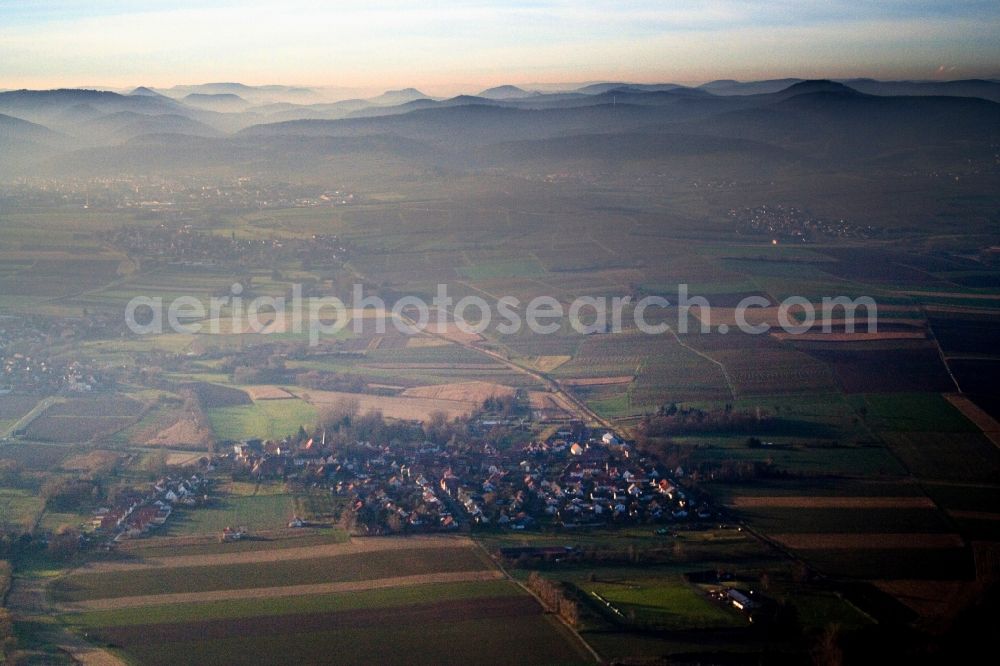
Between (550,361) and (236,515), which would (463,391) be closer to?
(550,361)

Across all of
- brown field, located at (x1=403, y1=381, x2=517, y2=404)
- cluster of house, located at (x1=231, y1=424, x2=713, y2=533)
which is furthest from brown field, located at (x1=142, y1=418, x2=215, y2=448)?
brown field, located at (x1=403, y1=381, x2=517, y2=404)

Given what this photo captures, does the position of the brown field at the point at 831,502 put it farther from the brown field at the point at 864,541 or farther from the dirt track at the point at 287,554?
the dirt track at the point at 287,554

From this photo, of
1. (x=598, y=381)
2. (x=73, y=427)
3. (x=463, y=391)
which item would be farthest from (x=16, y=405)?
(x=598, y=381)

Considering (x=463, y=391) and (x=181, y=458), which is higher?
(x=463, y=391)

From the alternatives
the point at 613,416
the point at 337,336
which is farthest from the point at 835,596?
the point at 337,336

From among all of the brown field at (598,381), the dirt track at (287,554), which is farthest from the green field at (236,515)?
the brown field at (598,381)

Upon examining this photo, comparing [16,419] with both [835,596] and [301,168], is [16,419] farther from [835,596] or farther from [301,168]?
[301,168]
